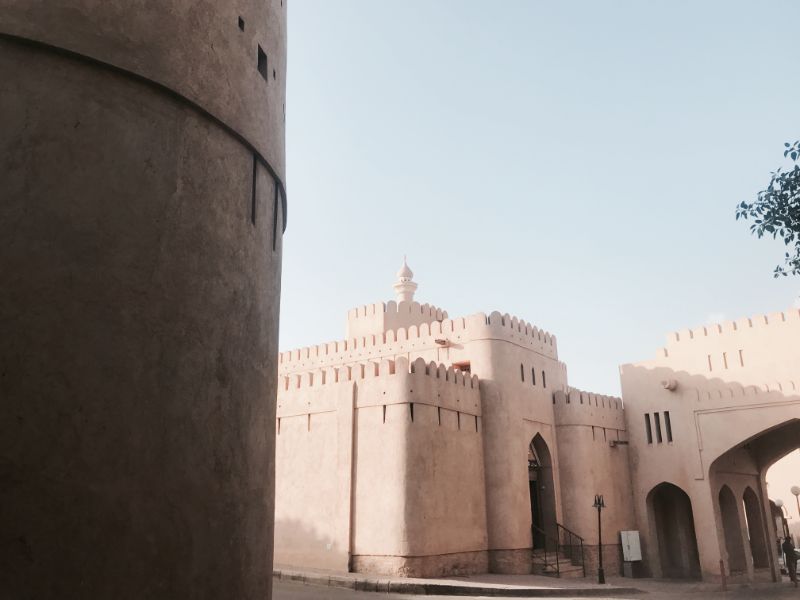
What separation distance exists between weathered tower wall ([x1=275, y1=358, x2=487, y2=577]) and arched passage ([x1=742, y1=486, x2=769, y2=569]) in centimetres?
1298

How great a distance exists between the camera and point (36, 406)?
4.80 m

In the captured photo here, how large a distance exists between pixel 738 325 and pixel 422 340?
10857 millimetres

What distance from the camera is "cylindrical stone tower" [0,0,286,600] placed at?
4801 mm

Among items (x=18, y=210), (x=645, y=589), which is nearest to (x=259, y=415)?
(x=18, y=210)

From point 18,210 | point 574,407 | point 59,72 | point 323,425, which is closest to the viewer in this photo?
point 18,210

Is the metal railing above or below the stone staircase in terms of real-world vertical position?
above

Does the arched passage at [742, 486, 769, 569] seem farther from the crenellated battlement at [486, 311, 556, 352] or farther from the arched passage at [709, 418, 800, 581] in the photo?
the crenellated battlement at [486, 311, 556, 352]

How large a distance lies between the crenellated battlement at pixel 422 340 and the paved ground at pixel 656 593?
7890 mm

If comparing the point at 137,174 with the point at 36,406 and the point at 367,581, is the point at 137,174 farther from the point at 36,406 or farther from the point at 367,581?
the point at 367,581

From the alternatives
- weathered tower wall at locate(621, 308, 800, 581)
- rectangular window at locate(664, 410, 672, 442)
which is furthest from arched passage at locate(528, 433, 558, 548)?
rectangular window at locate(664, 410, 672, 442)

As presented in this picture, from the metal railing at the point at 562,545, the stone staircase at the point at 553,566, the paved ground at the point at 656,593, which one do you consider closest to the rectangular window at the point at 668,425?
the paved ground at the point at 656,593

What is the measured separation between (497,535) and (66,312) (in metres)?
16.2

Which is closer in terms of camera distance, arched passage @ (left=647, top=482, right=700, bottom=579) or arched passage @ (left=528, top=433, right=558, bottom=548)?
arched passage @ (left=528, top=433, right=558, bottom=548)

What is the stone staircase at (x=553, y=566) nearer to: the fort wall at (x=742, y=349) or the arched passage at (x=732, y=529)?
the arched passage at (x=732, y=529)
